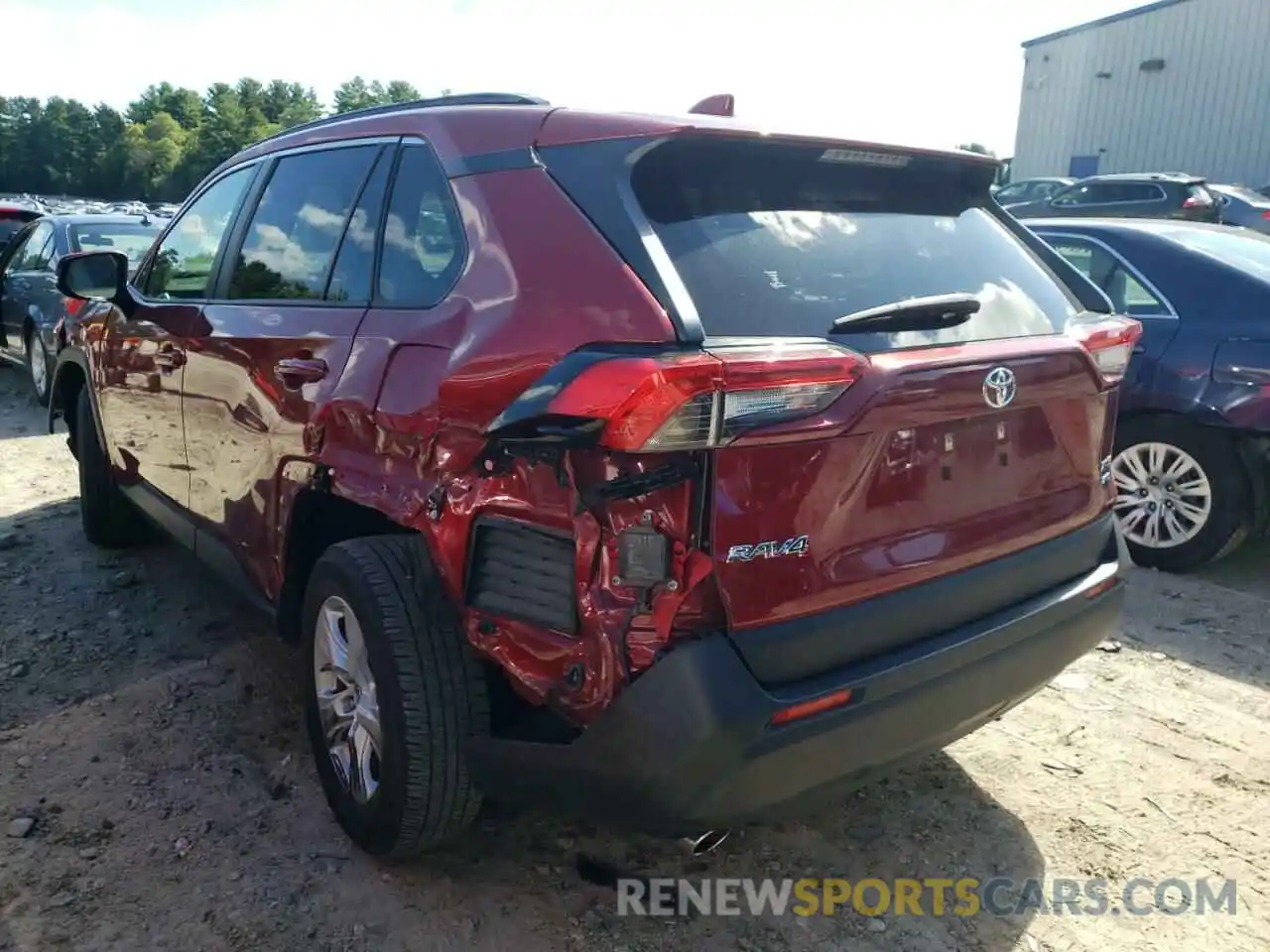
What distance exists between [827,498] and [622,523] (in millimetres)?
431

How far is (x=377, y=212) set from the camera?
282 cm

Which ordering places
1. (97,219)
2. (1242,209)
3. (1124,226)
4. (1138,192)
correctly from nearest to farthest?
(1124,226)
(97,219)
(1242,209)
(1138,192)

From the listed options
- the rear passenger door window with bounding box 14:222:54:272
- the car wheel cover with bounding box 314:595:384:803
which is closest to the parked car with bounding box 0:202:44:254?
the rear passenger door window with bounding box 14:222:54:272

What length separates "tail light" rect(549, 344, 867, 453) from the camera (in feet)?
6.08

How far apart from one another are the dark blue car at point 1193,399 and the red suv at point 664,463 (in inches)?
81.2

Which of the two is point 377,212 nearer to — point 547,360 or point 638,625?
point 547,360

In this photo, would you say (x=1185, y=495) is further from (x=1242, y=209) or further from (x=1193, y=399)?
(x=1242, y=209)

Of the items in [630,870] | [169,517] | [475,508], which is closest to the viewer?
[475,508]

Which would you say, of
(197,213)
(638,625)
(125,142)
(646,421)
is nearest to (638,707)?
(638,625)

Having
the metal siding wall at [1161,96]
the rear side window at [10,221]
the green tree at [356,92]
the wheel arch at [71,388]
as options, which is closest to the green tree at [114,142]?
the green tree at [356,92]

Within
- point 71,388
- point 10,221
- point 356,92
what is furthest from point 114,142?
point 71,388

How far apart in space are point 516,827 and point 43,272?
8.01 meters

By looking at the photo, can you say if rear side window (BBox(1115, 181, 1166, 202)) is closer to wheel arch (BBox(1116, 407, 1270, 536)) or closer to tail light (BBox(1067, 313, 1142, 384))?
wheel arch (BBox(1116, 407, 1270, 536))

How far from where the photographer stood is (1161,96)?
23.7 m
